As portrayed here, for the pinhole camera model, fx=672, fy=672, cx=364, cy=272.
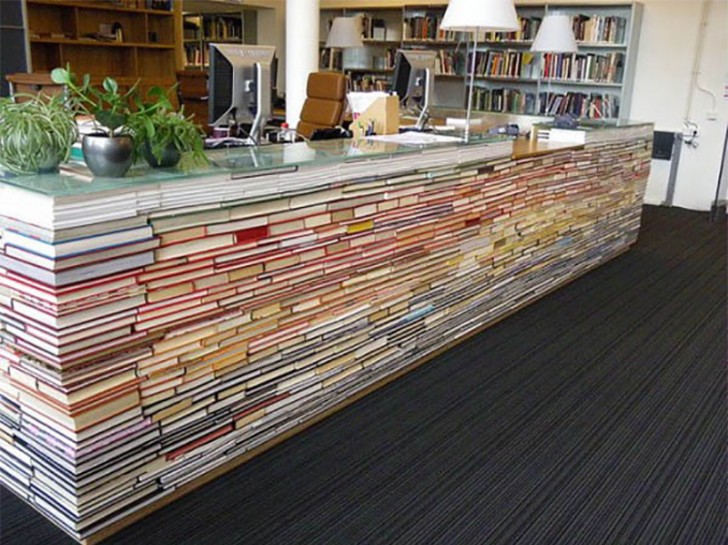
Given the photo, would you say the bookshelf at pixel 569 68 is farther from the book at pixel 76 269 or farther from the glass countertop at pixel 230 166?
the book at pixel 76 269

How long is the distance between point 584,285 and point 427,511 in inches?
110

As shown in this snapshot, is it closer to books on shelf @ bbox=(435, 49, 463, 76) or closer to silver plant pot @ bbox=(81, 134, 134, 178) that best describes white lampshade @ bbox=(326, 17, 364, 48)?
books on shelf @ bbox=(435, 49, 463, 76)

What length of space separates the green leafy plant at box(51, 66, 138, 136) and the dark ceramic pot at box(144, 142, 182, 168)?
90mm

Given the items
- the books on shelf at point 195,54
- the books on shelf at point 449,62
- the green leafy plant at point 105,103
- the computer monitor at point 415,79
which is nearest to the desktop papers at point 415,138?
the computer monitor at point 415,79

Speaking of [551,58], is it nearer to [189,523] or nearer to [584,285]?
[584,285]

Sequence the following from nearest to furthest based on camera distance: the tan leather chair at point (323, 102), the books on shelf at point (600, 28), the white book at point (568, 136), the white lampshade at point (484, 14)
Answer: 1. the white lampshade at point (484, 14)
2. the white book at point (568, 136)
3. the tan leather chair at point (323, 102)
4. the books on shelf at point (600, 28)

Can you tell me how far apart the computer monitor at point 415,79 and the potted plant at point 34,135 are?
101 inches

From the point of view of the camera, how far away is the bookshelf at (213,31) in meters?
9.33

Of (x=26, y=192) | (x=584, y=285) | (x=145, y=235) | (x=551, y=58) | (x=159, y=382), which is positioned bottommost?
(x=584, y=285)

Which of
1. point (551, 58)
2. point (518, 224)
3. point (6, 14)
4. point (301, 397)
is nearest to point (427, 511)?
point (301, 397)

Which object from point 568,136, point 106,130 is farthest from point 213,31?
point 106,130

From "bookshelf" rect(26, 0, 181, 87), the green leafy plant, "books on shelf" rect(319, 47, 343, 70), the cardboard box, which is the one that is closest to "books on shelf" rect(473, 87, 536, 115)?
"books on shelf" rect(319, 47, 343, 70)

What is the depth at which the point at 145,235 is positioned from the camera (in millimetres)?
1930

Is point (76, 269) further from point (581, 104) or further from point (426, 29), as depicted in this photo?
point (426, 29)
